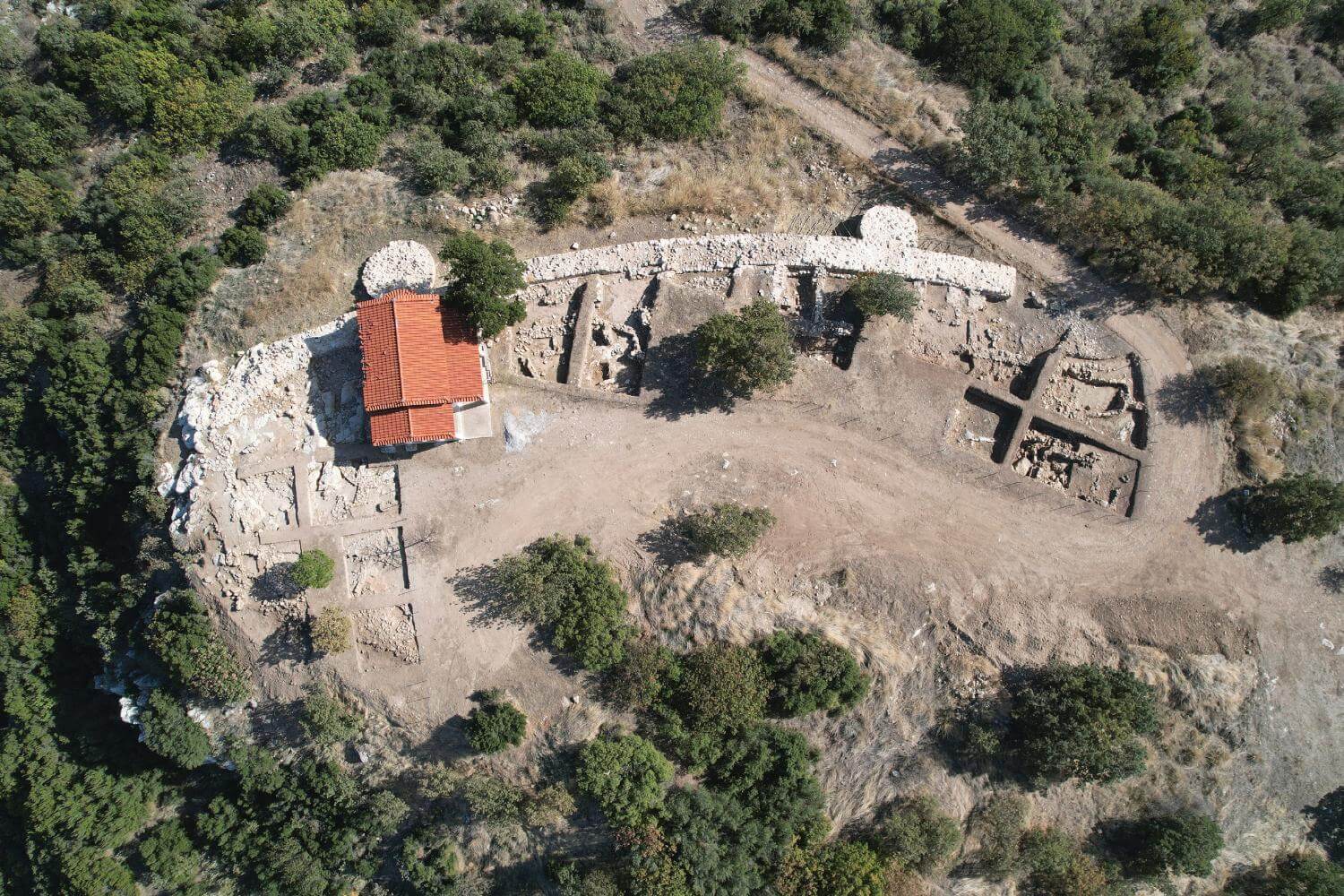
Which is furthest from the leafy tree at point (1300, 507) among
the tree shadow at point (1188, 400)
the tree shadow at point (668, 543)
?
the tree shadow at point (668, 543)

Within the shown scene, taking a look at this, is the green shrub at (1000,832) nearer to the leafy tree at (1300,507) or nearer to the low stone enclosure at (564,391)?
the low stone enclosure at (564,391)

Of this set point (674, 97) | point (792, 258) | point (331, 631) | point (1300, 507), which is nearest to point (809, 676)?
point (792, 258)

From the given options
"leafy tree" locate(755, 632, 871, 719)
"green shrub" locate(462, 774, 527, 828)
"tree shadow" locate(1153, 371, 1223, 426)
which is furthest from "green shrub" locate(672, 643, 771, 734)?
"tree shadow" locate(1153, 371, 1223, 426)

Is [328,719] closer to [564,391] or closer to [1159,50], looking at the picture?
[564,391]

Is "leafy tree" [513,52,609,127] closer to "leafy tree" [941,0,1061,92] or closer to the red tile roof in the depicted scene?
the red tile roof

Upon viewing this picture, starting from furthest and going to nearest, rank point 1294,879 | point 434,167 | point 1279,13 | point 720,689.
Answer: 1. point 1279,13
2. point 434,167
3. point 1294,879
4. point 720,689

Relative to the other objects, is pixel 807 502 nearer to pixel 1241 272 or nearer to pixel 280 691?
pixel 1241 272

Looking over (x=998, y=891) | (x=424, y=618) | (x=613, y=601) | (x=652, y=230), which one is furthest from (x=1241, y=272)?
(x=424, y=618)
